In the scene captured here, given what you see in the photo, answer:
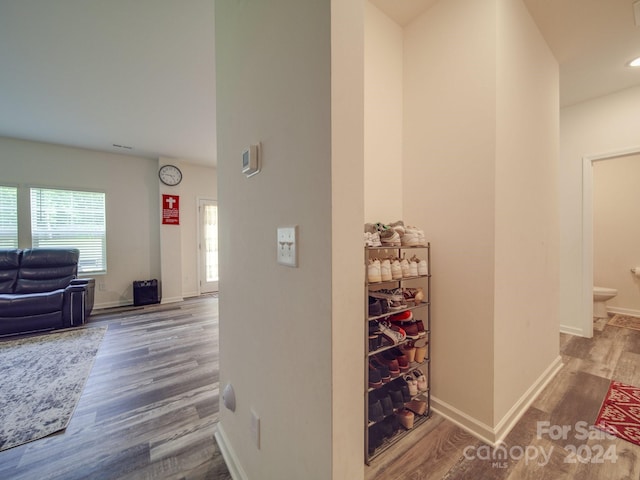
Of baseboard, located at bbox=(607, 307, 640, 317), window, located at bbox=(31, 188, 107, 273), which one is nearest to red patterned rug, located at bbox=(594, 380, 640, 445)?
baseboard, located at bbox=(607, 307, 640, 317)

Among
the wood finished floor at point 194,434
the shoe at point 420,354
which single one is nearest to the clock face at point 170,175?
the wood finished floor at point 194,434

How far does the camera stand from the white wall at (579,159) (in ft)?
8.78

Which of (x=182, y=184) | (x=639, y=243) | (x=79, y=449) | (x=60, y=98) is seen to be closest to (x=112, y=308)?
(x=182, y=184)

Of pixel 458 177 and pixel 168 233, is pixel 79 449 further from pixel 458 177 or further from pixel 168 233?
pixel 168 233

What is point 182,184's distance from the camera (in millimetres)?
4988

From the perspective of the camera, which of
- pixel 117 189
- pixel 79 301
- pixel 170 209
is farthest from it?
pixel 170 209

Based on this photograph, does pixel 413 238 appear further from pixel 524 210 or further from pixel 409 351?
pixel 524 210

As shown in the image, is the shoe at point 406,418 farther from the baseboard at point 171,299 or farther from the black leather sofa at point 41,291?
the baseboard at point 171,299

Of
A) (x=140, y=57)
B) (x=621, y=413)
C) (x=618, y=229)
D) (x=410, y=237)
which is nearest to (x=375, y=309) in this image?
(x=410, y=237)

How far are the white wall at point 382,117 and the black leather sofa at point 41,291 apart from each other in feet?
13.5

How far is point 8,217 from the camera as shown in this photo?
3.73 meters

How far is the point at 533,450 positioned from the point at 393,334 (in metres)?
0.96

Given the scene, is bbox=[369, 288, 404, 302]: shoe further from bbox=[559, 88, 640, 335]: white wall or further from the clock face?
the clock face

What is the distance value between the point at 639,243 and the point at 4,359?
782 centimetres
